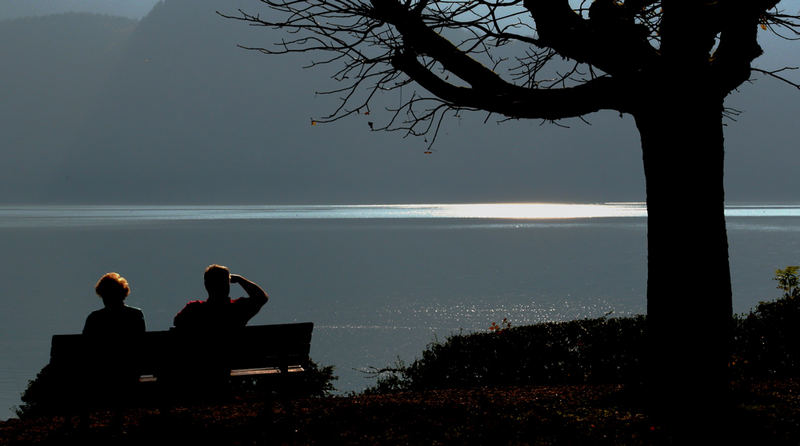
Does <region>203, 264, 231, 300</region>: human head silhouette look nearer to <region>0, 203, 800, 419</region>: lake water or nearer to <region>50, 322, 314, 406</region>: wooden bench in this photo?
<region>50, 322, 314, 406</region>: wooden bench

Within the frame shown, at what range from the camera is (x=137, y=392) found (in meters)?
6.79

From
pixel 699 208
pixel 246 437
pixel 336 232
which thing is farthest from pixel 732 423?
pixel 336 232

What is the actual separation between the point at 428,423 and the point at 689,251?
9.25ft

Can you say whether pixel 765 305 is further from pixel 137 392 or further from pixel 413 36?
pixel 137 392

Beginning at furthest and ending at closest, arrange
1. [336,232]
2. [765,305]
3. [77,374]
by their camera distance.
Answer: [336,232] < [765,305] < [77,374]

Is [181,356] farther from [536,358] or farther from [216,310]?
[536,358]

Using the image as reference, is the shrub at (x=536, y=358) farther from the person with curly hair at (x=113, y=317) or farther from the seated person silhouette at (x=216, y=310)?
the person with curly hair at (x=113, y=317)

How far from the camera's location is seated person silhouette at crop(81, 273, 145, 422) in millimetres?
6426

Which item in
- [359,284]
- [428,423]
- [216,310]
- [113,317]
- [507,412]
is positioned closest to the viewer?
[428,423]

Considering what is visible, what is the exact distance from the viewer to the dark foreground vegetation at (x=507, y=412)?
225 inches

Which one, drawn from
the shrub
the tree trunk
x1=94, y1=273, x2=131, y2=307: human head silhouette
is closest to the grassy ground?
the tree trunk

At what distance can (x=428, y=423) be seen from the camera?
603 centimetres

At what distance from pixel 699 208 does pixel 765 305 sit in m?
4.64

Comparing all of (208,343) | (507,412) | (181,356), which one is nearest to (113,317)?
(181,356)
